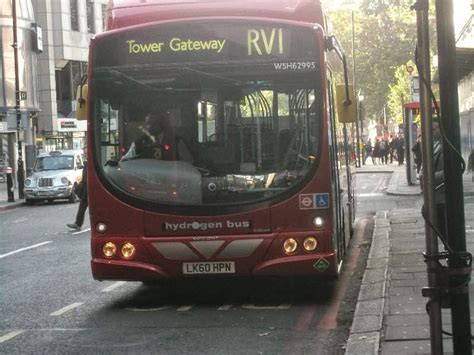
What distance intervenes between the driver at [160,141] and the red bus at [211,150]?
1cm

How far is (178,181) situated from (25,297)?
103 inches

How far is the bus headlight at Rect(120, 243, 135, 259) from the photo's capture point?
8.28m

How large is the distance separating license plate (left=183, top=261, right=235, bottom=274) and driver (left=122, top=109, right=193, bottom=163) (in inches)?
41.7

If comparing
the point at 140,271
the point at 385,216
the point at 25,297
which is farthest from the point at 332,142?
the point at 385,216

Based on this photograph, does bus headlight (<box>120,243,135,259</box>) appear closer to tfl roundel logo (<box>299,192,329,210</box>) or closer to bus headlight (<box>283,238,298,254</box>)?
bus headlight (<box>283,238,298,254</box>)

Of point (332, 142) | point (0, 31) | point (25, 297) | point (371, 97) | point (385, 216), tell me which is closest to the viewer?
point (332, 142)

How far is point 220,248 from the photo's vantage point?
322 inches

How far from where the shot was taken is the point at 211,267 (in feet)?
27.0

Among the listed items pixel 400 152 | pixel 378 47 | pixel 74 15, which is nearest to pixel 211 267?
pixel 400 152

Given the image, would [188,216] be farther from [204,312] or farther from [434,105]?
[434,105]

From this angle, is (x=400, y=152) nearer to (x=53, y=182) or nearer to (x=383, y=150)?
(x=383, y=150)

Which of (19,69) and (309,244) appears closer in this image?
(309,244)

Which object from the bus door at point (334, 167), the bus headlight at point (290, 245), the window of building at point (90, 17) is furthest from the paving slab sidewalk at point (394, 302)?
the window of building at point (90, 17)

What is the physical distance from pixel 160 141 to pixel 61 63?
4737 cm
